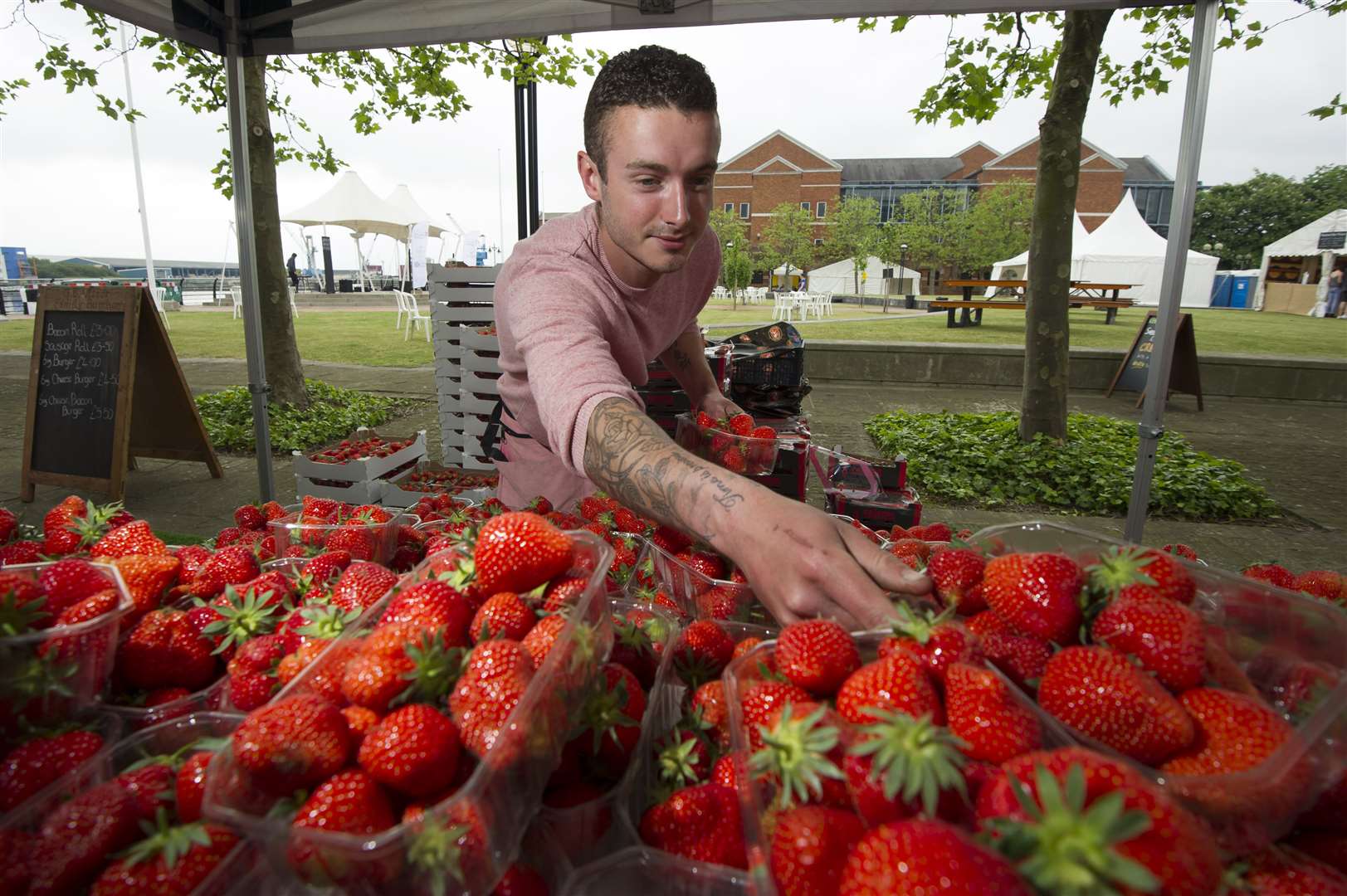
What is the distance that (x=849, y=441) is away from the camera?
713 cm

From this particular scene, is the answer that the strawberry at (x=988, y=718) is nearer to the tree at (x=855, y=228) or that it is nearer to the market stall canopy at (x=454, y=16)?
the market stall canopy at (x=454, y=16)

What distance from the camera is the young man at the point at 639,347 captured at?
111cm

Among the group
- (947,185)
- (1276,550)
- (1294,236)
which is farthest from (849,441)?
(947,185)

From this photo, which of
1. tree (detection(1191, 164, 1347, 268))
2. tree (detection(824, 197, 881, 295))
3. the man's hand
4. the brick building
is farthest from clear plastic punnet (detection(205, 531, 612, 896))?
tree (detection(1191, 164, 1347, 268))

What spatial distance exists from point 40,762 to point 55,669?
4.7 inches

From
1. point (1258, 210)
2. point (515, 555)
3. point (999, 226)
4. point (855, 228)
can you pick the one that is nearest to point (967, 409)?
point (515, 555)

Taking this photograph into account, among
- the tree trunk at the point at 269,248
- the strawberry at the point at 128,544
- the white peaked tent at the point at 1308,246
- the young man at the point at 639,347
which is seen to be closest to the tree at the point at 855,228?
the white peaked tent at the point at 1308,246

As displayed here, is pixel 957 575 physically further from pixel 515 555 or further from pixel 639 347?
pixel 639 347

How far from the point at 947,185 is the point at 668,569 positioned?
7377 cm

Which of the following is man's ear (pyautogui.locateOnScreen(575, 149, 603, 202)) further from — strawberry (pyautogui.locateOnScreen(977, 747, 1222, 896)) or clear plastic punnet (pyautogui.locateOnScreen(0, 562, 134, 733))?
strawberry (pyautogui.locateOnScreen(977, 747, 1222, 896))

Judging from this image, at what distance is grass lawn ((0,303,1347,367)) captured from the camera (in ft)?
45.9

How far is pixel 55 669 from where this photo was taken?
0.92 meters

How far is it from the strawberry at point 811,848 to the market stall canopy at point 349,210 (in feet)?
71.1

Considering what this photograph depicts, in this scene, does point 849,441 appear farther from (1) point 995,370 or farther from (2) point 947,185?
(2) point 947,185
